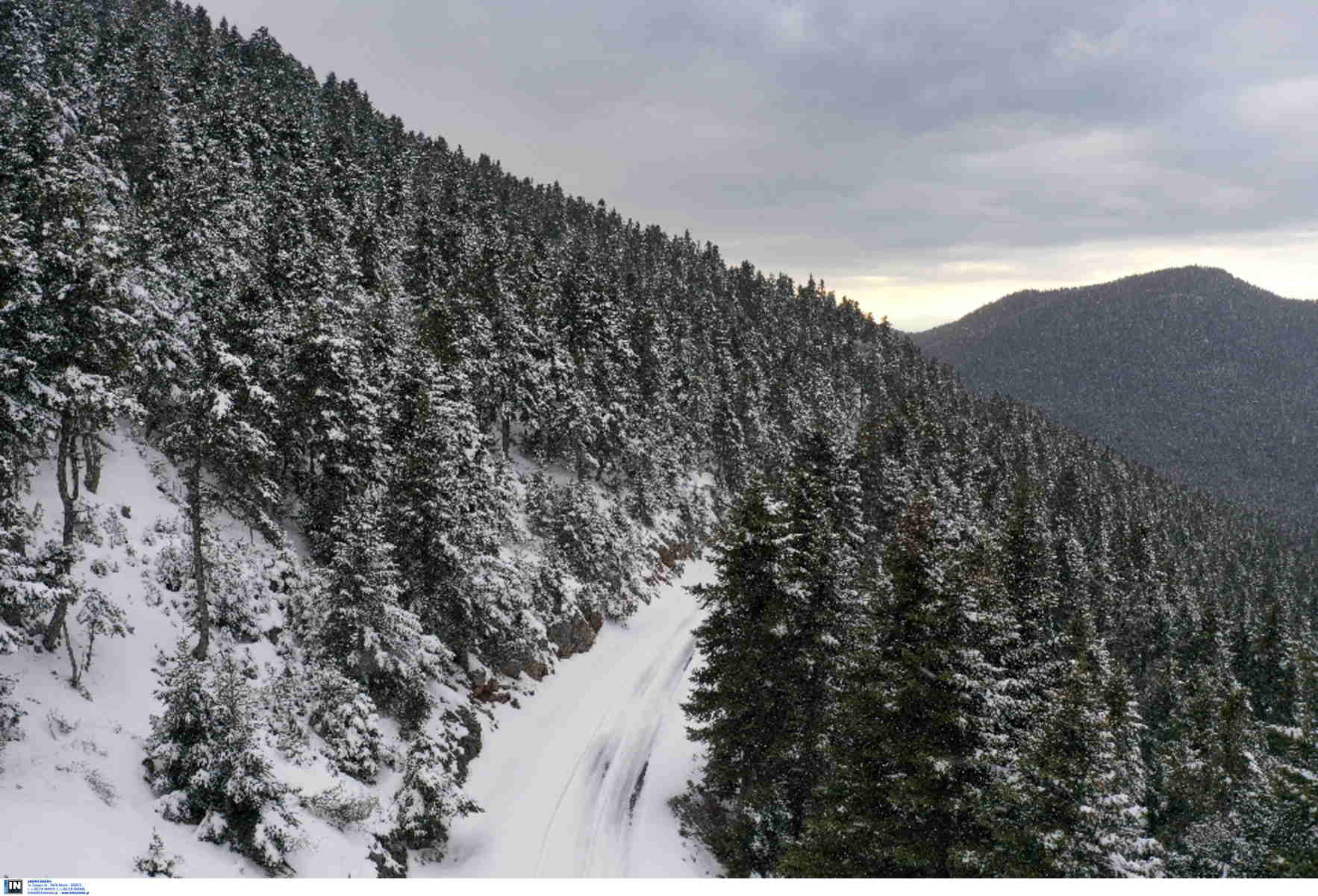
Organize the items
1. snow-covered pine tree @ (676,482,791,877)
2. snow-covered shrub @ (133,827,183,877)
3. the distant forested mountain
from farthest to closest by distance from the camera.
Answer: snow-covered pine tree @ (676,482,791,877), the distant forested mountain, snow-covered shrub @ (133,827,183,877)

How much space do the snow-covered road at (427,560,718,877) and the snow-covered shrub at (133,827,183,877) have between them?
8.73 m

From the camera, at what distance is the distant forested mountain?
1550cm

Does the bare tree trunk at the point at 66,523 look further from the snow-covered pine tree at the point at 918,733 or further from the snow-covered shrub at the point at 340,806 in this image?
the snow-covered pine tree at the point at 918,733

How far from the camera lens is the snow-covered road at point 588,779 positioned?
890 inches

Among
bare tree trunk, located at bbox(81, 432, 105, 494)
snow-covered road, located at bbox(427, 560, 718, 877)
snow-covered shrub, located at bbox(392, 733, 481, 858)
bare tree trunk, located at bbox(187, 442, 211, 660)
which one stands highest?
bare tree trunk, located at bbox(81, 432, 105, 494)

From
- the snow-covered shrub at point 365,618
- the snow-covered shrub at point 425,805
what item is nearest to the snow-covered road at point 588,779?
the snow-covered shrub at point 425,805

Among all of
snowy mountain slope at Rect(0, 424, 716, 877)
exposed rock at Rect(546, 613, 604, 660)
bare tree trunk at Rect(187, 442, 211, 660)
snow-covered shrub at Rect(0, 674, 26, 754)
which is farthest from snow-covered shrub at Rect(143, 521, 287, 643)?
exposed rock at Rect(546, 613, 604, 660)

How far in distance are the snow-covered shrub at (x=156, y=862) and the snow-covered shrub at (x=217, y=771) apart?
1184mm

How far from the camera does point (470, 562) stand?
92.7 ft

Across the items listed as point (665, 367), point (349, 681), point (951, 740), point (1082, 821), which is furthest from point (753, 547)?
point (665, 367)

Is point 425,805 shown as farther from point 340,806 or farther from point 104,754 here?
point 104,754

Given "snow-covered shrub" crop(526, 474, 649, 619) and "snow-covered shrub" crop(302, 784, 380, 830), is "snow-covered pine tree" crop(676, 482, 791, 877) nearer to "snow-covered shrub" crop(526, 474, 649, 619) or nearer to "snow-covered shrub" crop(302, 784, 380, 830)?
"snow-covered shrub" crop(302, 784, 380, 830)

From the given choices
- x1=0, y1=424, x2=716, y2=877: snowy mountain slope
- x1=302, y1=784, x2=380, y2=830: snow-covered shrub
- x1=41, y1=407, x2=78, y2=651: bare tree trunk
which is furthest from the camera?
x1=302, y1=784, x2=380, y2=830: snow-covered shrub

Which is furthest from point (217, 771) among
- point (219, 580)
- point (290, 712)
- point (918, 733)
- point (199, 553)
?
point (918, 733)
